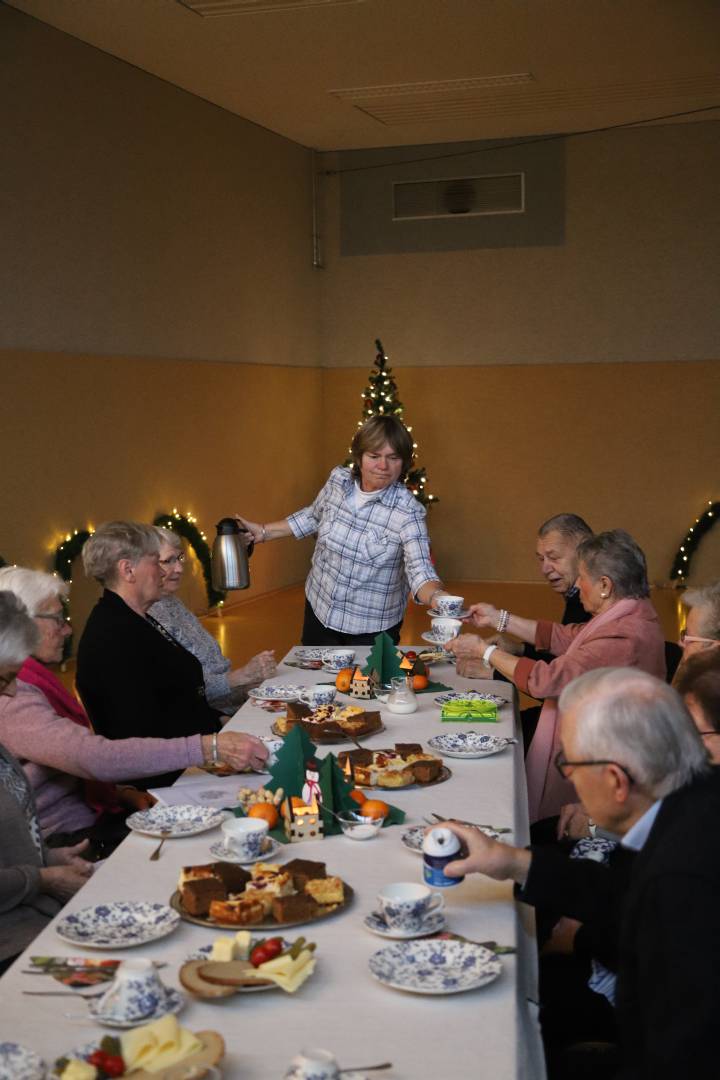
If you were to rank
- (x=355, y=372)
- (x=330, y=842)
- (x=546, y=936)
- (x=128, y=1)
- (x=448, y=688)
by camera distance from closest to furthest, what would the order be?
(x=330, y=842), (x=546, y=936), (x=448, y=688), (x=128, y=1), (x=355, y=372)

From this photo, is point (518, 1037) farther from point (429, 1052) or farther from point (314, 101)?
point (314, 101)

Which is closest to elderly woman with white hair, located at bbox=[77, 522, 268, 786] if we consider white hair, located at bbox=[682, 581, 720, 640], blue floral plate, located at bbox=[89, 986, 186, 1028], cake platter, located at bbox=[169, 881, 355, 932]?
cake platter, located at bbox=[169, 881, 355, 932]

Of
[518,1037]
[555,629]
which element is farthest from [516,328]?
[518,1037]

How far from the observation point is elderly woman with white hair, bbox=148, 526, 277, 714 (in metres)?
4.12

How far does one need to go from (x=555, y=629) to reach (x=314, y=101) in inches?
253

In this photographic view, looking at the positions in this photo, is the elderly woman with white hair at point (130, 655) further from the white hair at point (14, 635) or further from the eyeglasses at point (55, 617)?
the white hair at point (14, 635)

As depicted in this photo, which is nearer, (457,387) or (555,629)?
(555,629)

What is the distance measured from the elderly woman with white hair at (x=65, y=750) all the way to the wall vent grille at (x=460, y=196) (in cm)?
891

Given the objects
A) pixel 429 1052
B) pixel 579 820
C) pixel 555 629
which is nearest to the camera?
pixel 429 1052

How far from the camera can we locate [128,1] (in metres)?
6.85

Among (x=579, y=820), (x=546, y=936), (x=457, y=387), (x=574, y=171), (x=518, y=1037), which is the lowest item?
(x=546, y=936)

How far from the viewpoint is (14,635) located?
245 centimetres

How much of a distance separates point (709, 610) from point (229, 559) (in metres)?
1.95

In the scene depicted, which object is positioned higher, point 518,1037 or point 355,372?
point 355,372
